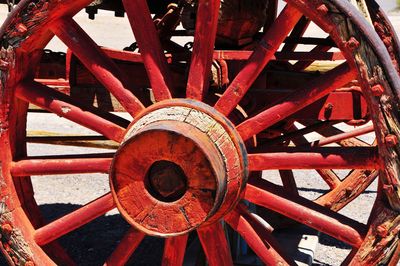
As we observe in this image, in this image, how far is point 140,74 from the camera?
11.2 feet

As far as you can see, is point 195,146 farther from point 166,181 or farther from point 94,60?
point 94,60

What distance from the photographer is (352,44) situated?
2.47 meters

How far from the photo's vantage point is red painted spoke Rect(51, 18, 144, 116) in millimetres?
2912

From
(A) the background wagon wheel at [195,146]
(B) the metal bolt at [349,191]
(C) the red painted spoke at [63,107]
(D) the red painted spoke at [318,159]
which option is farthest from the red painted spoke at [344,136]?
(C) the red painted spoke at [63,107]

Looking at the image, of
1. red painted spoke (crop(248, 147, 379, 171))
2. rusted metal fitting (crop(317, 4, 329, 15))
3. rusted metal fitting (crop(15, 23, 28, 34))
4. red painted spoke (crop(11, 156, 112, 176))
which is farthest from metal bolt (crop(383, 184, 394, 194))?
rusted metal fitting (crop(15, 23, 28, 34))

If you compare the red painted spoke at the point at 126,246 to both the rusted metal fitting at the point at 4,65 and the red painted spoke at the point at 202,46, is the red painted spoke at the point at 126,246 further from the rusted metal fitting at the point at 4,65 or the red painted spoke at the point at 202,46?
the rusted metal fitting at the point at 4,65

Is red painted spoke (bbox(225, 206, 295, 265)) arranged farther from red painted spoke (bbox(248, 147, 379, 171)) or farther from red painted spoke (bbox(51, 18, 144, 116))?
red painted spoke (bbox(51, 18, 144, 116))

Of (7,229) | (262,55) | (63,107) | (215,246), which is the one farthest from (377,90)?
(7,229)

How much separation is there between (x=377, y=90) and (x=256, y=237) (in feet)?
2.68

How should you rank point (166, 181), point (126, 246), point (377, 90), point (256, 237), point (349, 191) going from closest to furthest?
point (377, 90) → point (166, 181) → point (256, 237) → point (126, 246) → point (349, 191)

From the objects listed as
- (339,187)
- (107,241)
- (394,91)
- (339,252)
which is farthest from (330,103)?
(107,241)

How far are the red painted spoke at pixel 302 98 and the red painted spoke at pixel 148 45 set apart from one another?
374 millimetres

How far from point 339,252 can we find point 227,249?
2.04 metres

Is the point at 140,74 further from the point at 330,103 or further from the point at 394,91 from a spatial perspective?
the point at 394,91
